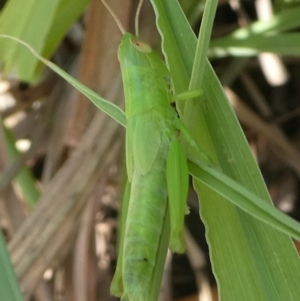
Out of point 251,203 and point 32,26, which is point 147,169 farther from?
point 32,26

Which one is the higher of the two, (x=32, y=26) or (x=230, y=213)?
(x=32, y=26)

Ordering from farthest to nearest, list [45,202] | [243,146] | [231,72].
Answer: [231,72], [45,202], [243,146]

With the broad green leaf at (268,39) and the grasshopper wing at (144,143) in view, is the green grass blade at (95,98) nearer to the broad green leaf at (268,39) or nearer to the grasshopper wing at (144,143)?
the grasshopper wing at (144,143)

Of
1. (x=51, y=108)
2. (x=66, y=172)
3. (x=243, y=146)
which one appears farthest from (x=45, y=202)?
(x=243, y=146)

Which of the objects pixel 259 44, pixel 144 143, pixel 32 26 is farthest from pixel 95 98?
pixel 259 44

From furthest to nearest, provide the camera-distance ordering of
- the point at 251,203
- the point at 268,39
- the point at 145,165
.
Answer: the point at 268,39, the point at 145,165, the point at 251,203

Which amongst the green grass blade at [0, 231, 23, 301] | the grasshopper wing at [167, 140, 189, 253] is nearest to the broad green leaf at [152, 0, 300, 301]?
the grasshopper wing at [167, 140, 189, 253]

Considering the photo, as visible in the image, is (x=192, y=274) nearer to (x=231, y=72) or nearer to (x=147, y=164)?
(x=231, y=72)

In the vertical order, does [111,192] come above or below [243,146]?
below
